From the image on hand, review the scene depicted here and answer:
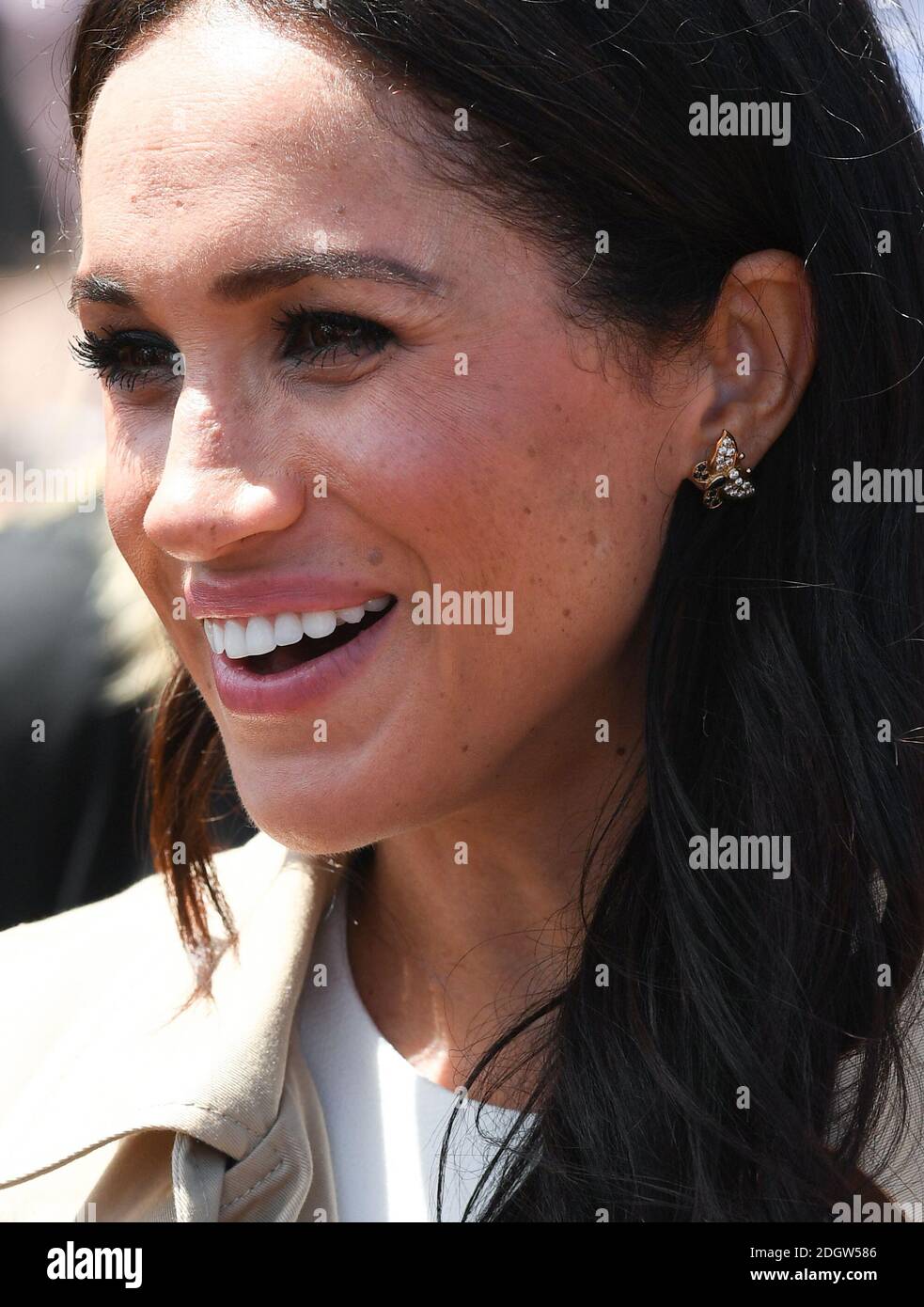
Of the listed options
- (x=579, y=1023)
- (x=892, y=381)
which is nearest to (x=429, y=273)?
(x=892, y=381)

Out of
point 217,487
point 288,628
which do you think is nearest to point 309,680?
point 288,628

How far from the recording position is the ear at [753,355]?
6.67 ft

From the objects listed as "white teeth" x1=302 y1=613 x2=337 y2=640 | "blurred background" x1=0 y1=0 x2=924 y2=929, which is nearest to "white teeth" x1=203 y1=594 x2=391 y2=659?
"white teeth" x1=302 y1=613 x2=337 y2=640

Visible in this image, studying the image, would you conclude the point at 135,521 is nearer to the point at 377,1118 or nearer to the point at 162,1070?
the point at 162,1070

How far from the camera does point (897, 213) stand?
2.16 m

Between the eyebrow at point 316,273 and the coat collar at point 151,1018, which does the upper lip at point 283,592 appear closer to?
the eyebrow at point 316,273

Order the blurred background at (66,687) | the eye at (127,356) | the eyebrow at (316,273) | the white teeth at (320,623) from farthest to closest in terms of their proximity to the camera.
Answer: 1. the blurred background at (66,687)
2. the eye at (127,356)
3. the white teeth at (320,623)
4. the eyebrow at (316,273)

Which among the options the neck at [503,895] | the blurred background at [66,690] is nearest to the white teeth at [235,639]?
the neck at [503,895]

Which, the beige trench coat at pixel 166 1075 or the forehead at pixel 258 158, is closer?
the forehead at pixel 258 158

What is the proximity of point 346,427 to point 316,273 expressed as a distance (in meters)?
0.19

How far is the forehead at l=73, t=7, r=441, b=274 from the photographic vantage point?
1797 millimetres

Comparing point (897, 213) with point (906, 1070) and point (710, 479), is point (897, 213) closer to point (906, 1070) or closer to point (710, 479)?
point (710, 479)

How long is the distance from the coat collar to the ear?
0.95 metres

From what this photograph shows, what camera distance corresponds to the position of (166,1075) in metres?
2.10
